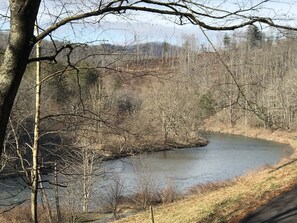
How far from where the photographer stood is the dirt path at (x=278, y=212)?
7.62 m

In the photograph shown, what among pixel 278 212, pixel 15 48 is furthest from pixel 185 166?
pixel 15 48

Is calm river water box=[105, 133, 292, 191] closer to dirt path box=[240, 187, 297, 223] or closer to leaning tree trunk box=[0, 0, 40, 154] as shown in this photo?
dirt path box=[240, 187, 297, 223]

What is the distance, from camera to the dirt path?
762 centimetres

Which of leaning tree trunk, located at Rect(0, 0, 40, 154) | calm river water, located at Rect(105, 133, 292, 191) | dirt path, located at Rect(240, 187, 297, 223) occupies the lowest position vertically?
calm river water, located at Rect(105, 133, 292, 191)

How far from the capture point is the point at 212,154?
A: 31.7 m

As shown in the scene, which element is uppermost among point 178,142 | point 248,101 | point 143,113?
point 248,101

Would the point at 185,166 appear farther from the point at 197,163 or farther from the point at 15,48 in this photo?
the point at 15,48

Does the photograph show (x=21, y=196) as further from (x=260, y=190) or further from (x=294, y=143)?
(x=294, y=143)

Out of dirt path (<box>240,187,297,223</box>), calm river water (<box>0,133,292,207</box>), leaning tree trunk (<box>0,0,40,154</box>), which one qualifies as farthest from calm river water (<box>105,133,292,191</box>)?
leaning tree trunk (<box>0,0,40,154</box>)

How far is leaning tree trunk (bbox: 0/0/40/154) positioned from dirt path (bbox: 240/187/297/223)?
20.4ft

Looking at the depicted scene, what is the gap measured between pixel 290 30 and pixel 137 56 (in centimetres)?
208

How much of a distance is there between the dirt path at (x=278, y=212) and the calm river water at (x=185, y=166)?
6.91 meters

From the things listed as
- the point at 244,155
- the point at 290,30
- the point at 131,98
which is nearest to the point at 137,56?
the point at 290,30

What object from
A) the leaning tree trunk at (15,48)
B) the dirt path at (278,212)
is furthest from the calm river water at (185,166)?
the leaning tree trunk at (15,48)
